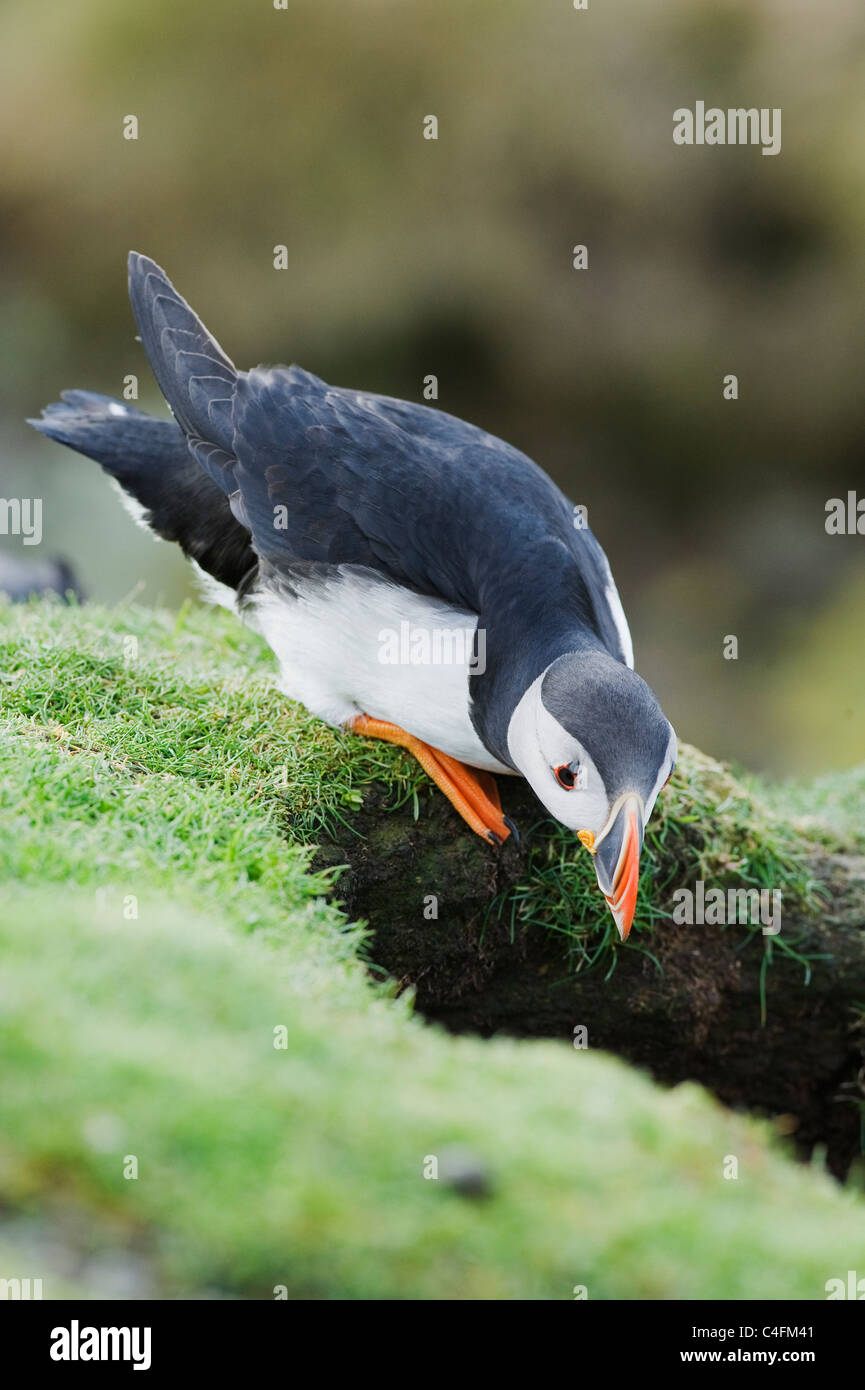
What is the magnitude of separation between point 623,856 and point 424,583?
1187 mm

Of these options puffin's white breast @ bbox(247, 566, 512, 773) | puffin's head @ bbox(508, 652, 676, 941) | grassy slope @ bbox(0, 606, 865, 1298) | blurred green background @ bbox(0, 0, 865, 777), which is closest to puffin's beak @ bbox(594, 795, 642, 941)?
puffin's head @ bbox(508, 652, 676, 941)

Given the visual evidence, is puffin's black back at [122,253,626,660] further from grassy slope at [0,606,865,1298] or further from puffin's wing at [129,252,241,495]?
grassy slope at [0,606,865,1298]

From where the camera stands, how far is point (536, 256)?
10367 millimetres

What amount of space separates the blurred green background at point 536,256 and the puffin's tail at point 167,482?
498cm

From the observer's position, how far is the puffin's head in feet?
11.1

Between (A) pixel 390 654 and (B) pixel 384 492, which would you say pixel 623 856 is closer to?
(A) pixel 390 654

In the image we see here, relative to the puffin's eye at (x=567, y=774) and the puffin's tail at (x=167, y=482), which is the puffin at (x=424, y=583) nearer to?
the puffin's eye at (x=567, y=774)

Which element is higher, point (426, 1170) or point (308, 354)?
point (308, 354)

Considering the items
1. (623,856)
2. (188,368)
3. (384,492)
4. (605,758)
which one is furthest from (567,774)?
(188,368)

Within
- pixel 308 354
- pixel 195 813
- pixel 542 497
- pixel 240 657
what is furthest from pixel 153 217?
pixel 195 813
